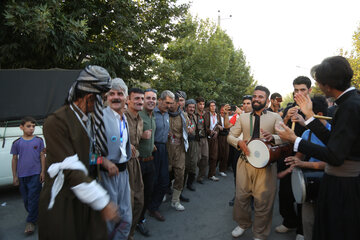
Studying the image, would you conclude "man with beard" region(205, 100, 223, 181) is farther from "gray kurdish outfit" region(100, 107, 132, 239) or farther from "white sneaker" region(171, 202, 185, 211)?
"gray kurdish outfit" region(100, 107, 132, 239)

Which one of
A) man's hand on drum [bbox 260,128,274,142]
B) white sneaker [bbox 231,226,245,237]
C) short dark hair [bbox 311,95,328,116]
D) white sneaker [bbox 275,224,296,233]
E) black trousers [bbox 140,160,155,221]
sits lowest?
white sneaker [bbox 275,224,296,233]

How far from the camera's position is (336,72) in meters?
1.95

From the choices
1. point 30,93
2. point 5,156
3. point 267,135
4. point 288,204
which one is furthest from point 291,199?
point 30,93

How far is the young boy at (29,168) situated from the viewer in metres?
Answer: 3.86

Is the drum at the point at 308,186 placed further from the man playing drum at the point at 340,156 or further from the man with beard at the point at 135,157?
the man with beard at the point at 135,157

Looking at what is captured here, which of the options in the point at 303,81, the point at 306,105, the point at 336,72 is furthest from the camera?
the point at 303,81

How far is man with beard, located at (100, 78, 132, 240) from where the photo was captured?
2523mm

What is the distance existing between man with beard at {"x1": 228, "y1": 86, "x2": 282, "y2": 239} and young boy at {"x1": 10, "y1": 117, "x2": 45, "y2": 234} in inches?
130

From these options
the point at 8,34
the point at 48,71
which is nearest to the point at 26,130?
the point at 48,71

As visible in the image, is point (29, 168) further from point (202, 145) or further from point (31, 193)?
point (202, 145)

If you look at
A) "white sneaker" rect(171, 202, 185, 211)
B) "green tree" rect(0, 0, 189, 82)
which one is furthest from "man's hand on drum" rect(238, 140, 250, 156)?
"green tree" rect(0, 0, 189, 82)

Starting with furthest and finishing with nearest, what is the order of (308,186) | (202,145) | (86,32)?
(86,32) < (202,145) < (308,186)

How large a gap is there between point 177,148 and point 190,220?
142 centimetres

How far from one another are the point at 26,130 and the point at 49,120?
118 inches
